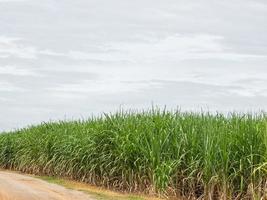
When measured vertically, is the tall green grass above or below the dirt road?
above

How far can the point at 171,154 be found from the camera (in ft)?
47.2

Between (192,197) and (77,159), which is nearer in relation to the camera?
(192,197)

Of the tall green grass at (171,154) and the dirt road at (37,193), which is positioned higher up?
the tall green grass at (171,154)

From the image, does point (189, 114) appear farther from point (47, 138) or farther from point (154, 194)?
point (47, 138)

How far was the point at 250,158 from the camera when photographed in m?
12.4

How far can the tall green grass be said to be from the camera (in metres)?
12.5

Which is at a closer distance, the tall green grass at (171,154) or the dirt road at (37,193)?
the tall green grass at (171,154)

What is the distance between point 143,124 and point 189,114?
1423 millimetres

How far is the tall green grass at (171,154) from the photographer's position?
41.1ft

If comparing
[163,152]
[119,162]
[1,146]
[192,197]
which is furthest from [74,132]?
[1,146]

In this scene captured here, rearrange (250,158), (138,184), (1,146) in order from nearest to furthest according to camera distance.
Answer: (250,158), (138,184), (1,146)

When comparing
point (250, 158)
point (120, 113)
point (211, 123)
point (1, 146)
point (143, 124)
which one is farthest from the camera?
point (1, 146)

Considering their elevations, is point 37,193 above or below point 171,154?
below

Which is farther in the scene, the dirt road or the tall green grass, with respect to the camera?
the dirt road
